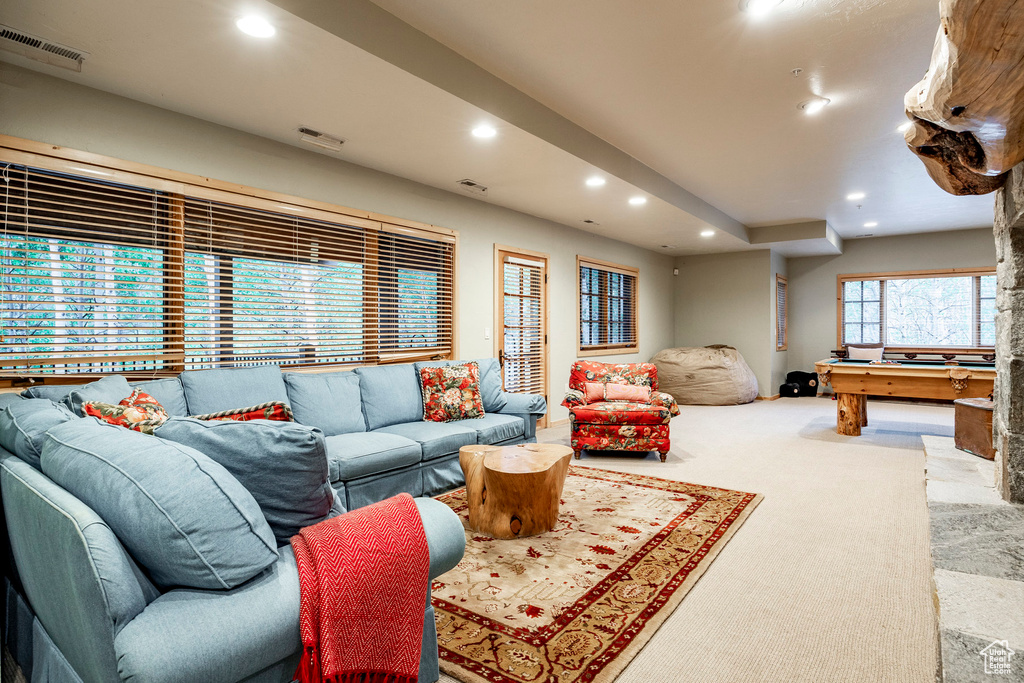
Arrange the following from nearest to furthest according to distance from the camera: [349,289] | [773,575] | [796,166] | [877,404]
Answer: [773,575] < [349,289] < [796,166] < [877,404]

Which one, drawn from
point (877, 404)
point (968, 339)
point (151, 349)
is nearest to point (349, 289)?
point (151, 349)

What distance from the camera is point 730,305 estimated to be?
905cm

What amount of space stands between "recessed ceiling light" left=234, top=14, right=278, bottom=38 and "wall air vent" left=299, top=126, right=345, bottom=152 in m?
1.13

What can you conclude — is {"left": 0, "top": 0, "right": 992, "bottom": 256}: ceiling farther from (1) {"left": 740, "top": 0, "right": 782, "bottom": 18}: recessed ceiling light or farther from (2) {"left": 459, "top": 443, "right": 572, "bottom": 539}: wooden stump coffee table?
(2) {"left": 459, "top": 443, "right": 572, "bottom": 539}: wooden stump coffee table

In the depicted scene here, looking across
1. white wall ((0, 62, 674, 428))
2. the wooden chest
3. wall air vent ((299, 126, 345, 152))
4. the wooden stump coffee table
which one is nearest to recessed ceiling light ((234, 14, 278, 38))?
wall air vent ((299, 126, 345, 152))

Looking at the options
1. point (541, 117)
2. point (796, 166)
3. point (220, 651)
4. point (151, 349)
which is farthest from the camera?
point (796, 166)

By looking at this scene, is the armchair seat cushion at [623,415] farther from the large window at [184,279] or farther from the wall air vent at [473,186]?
the wall air vent at [473,186]

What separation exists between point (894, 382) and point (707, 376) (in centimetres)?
292

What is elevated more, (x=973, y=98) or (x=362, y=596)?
(x=973, y=98)

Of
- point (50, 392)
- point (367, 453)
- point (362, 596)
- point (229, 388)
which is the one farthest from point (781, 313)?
point (50, 392)

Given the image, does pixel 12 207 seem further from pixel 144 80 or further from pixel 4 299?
pixel 144 80

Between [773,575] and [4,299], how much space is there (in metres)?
3.97

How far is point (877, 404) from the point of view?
8195 millimetres

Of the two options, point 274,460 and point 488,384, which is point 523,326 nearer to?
point 488,384
